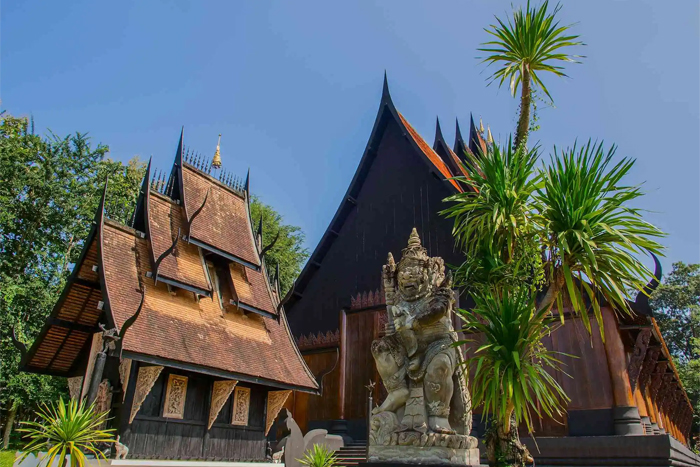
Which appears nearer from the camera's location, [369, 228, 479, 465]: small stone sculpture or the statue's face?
[369, 228, 479, 465]: small stone sculpture

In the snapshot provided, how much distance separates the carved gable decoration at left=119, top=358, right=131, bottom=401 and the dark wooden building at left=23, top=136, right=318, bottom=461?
0.06 ft

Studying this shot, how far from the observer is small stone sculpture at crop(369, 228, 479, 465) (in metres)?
4.71

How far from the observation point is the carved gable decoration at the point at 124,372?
8.45m

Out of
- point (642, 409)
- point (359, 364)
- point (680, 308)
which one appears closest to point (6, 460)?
point (359, 364)

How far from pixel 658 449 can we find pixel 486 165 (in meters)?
5.50

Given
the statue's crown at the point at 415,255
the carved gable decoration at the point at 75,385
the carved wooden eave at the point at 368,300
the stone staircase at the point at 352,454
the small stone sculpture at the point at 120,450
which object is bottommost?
the stone staircase at the point at 352,454

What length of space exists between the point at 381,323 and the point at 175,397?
5443 millimetres

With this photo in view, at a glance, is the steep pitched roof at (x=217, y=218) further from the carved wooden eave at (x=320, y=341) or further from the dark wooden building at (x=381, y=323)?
the carved wooden eave at (x=320, y=341)

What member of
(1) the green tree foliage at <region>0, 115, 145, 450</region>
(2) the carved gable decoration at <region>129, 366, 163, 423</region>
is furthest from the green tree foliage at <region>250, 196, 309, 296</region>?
(2) the carved gable decoration at <region>129, 366, 163, 423</region>

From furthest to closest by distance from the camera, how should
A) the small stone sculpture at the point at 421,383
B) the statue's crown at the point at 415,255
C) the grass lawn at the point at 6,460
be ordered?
the grass lawn at the point at 6,460
the statue's crown at the point at 415,255
the small stone sculpture at the point at 421,383

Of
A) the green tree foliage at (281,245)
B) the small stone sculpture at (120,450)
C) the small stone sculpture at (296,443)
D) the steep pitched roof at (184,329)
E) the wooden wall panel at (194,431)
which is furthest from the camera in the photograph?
the green tree foliage at (281,245)

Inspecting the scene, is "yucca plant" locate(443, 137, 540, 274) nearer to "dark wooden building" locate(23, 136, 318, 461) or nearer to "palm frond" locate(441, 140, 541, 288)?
"palm frond" locate(441, 140, 541, 288)

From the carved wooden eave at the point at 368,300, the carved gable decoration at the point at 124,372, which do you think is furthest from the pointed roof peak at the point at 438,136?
the carved gable decoration at the point at 124,372

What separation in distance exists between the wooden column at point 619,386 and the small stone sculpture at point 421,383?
5431mm
